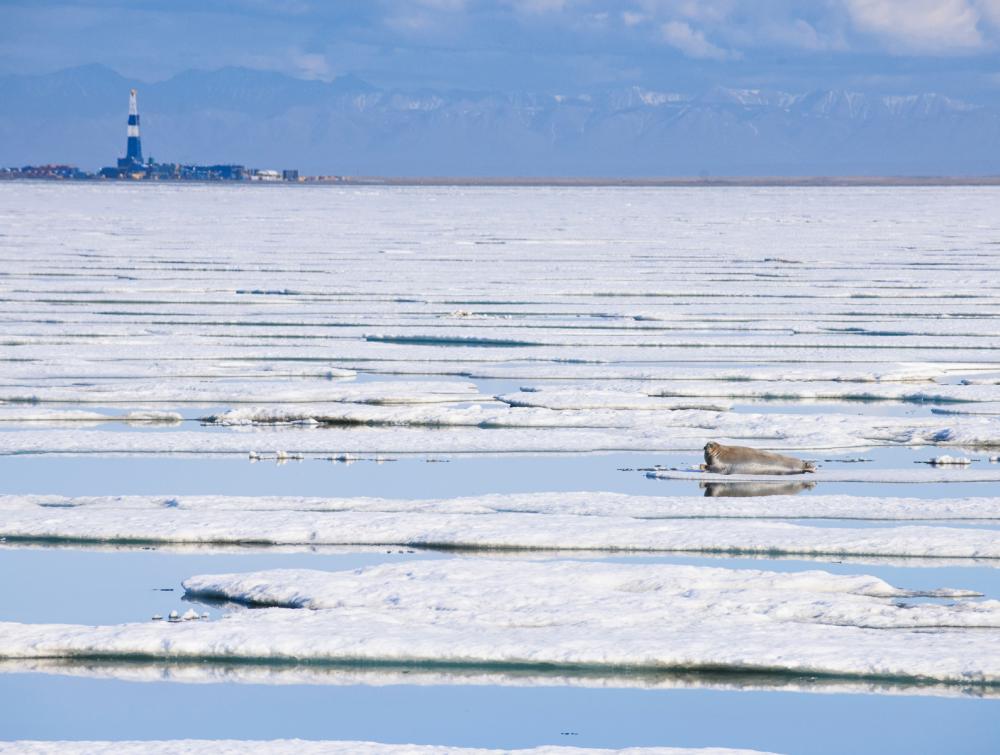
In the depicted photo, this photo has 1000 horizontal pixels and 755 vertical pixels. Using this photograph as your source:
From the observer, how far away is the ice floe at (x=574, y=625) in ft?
12.8

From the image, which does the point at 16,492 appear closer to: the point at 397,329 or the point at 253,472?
the point at 253,472

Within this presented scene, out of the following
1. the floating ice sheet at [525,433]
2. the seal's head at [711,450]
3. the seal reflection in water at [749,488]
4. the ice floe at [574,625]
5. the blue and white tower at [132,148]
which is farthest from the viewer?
the blue and white tower at [132,148]

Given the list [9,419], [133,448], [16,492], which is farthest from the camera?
[9,419]

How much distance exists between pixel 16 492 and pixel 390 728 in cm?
295

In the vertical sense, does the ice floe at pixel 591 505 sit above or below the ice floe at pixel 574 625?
above

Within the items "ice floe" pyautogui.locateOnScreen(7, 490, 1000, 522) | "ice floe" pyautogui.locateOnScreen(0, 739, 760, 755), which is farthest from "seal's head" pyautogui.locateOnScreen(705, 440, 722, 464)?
"ice floe" pyautogui.locateOnScreen(0, 739, 760, 755)

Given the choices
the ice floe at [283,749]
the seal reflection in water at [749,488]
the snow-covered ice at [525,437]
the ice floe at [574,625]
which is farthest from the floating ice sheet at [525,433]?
the ice floe at [283,749]

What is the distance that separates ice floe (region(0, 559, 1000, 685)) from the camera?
153 inches

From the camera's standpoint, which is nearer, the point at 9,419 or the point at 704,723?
the point at 704,723

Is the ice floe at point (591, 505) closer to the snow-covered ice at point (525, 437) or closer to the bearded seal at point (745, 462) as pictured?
the snow-covered ice at point (525, 437)

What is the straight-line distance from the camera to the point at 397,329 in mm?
11531

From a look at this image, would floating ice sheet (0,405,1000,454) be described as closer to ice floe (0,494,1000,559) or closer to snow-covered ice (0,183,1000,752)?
snow-covered ice (0,183,1000,752)

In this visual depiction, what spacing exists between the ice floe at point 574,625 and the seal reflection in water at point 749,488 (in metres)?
1.29

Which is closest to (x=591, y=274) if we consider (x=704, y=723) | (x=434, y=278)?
(x=434, y=278)
